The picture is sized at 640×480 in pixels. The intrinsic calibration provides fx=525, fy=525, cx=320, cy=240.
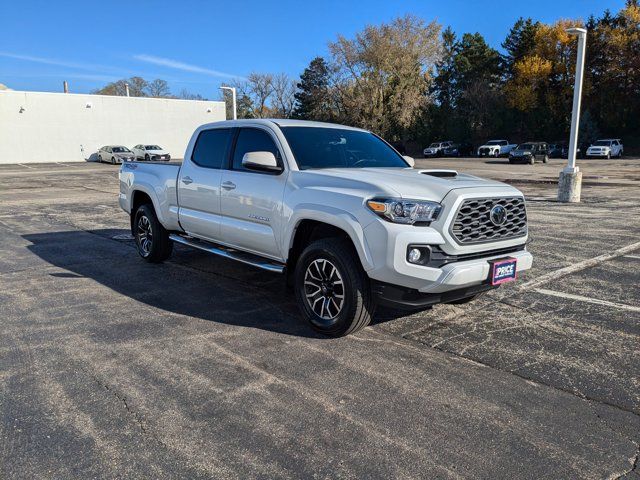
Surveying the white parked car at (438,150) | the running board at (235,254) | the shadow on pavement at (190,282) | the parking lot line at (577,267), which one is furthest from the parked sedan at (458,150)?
the running board at (235,254)

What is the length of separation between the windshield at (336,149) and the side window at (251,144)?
20 centimetres

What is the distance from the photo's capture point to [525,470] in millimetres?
2770

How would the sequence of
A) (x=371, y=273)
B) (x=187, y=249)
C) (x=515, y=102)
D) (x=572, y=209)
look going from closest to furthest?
(x=371, y=273)
(x=187, y=249)
(x=572, y=209)
(x=515, y=102)

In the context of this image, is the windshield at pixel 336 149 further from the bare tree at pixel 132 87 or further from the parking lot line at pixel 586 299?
the bare tree at pixel 132 87

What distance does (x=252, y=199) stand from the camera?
534cm

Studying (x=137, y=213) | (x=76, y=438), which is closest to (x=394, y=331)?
(x=76, y=438)

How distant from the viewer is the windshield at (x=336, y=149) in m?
5.26

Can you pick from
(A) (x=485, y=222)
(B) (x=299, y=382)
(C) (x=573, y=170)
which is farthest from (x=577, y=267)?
(C) (x=573, y=170)

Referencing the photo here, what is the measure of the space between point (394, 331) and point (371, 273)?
2.89 ft

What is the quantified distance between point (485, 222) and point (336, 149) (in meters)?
1.85

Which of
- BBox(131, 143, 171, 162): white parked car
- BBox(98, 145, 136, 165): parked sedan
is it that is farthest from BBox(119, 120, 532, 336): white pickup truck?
BBox(98, 145, 136, 165): parked sedan

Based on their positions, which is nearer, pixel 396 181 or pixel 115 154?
pixel 396 181

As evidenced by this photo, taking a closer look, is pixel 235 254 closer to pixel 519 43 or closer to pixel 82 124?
pixel 82 124

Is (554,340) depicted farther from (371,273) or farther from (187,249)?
(187,249)
